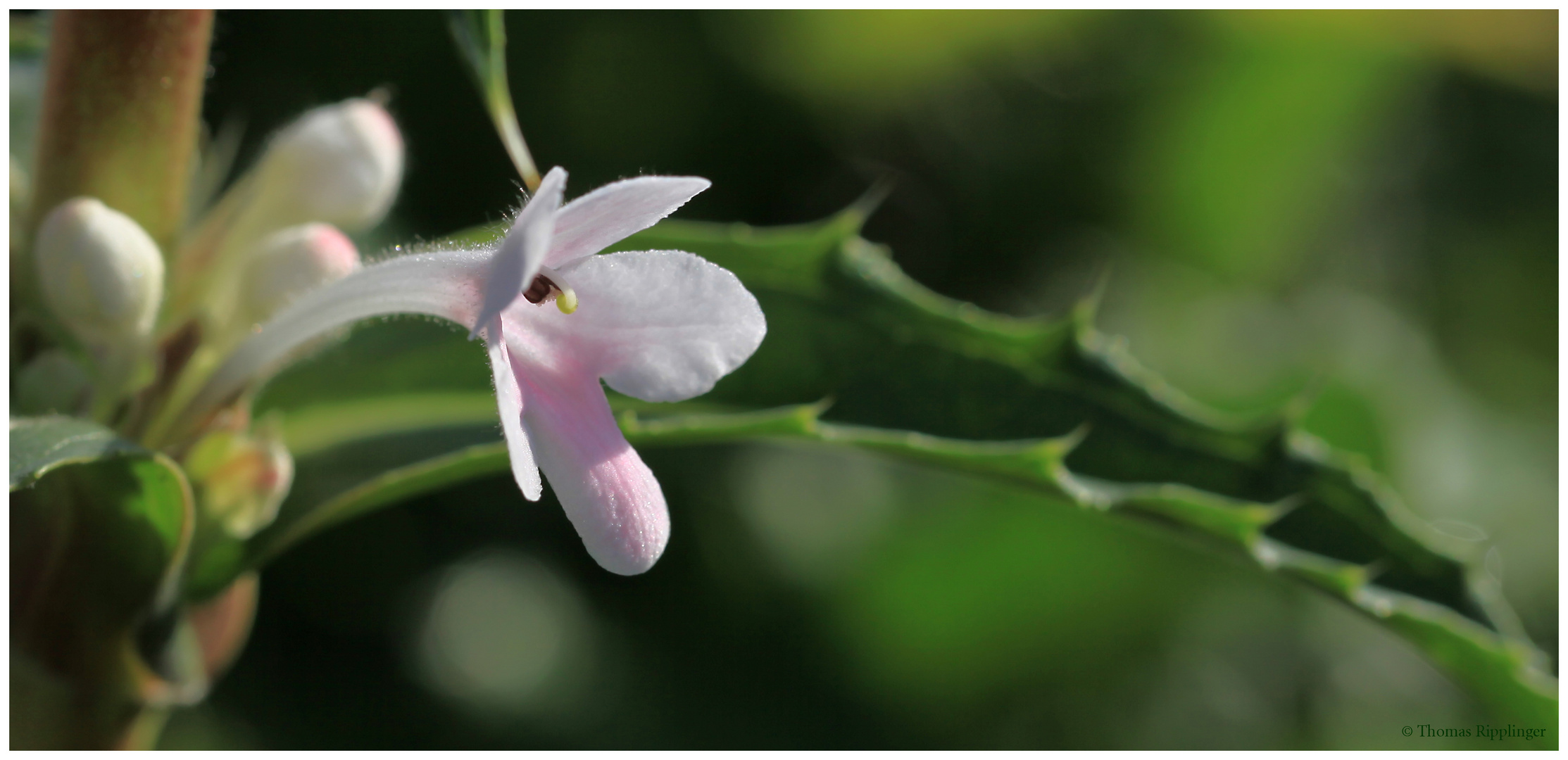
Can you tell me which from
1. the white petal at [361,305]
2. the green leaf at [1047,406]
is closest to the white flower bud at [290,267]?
the white petal at [361,305]

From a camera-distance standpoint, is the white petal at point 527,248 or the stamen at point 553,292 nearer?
the white petal at point 527,248

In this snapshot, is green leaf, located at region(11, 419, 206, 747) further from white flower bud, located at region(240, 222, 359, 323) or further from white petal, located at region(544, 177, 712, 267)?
white petal, located at region(544, 177, 712, 267)

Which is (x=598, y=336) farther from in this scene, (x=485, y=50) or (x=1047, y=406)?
(x=1047, y=406)

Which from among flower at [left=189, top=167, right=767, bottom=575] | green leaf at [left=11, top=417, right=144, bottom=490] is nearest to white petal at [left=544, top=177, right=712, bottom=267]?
flower at [left=189, top=167, right=767, bottom=575]

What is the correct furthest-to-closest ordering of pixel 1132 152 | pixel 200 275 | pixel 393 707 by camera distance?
pixel 1132 152
pixel 393 707
pixel 200 275

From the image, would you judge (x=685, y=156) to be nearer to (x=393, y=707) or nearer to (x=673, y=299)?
(x=393, y=707)

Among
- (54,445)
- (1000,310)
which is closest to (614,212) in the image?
(54,445)

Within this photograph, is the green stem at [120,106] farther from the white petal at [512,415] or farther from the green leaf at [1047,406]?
the white petal at [512,415]

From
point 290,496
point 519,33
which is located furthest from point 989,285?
point 290,496
